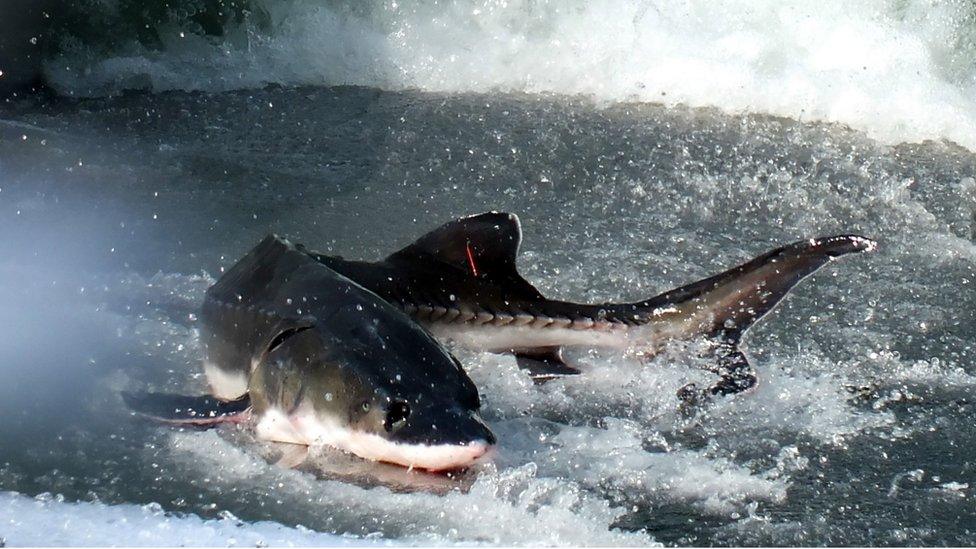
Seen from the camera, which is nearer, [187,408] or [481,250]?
[187,408]

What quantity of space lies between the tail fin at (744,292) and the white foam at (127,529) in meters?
1.01

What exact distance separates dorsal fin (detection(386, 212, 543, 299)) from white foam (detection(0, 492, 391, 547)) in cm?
95

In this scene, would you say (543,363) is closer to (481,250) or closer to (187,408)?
(481,250)

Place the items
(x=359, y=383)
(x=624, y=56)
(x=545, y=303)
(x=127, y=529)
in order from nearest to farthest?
1. (x=127, y=529)
2. (x=359, y=383)
3. (x=545, y=303)
4. (x=624, y=56)

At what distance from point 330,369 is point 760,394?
40.7 inches

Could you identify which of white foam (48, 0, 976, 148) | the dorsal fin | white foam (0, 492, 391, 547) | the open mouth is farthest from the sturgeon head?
white foam (48, 0, 976, 148)

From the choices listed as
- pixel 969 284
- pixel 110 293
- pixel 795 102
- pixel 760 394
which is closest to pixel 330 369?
pixel 760 394

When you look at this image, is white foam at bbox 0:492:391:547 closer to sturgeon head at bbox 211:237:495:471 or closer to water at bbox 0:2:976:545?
water at bbox 0:2:976:545

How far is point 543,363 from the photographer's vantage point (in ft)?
9.60

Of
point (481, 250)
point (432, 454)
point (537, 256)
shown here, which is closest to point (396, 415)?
point (432, 454)

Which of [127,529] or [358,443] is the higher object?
[358,443]

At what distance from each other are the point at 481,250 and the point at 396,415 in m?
0.84

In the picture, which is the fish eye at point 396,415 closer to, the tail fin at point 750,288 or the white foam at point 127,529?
the white foam at point 127,529

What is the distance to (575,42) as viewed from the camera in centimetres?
618
